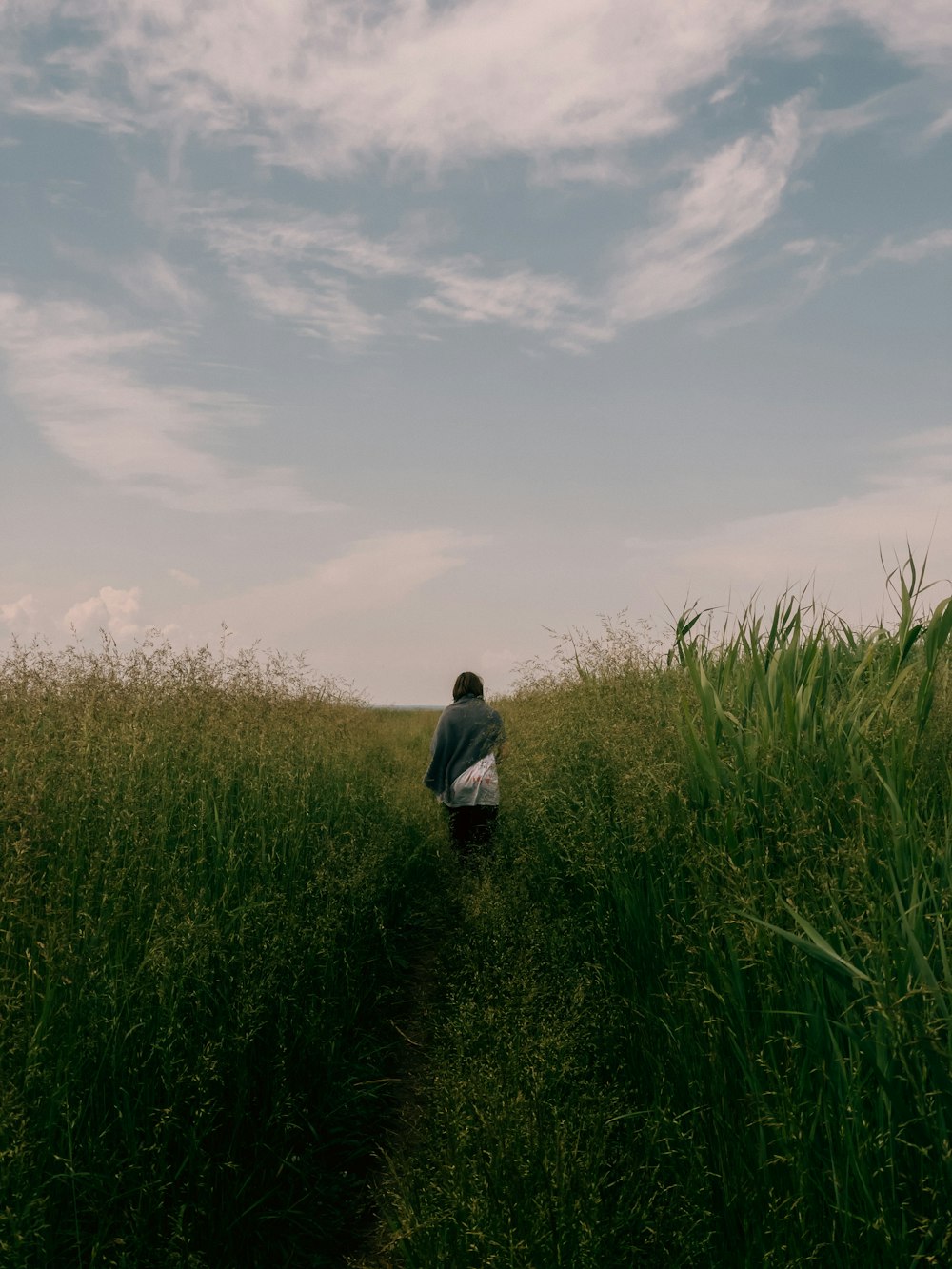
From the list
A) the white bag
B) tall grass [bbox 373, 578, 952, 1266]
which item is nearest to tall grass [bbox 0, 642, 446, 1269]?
tall grass [bbox 373, 578, 952, 1266]

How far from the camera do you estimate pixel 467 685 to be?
7863 millimetres

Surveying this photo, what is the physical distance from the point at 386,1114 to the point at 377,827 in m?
2.45

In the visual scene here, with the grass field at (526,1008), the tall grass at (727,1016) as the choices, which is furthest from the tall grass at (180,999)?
the tall grass at (727,1016)

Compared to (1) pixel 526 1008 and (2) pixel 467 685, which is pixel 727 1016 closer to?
(1) pixel 526 1008

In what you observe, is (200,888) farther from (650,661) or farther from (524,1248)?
(650,661)

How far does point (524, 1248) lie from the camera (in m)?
2.35

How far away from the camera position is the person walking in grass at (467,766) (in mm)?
7402

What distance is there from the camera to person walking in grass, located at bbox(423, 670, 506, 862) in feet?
24.3

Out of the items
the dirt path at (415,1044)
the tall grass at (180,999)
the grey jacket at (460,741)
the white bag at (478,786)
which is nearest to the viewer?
the tall grass at (180,999)

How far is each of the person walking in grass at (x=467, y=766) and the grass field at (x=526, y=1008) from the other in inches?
73.5

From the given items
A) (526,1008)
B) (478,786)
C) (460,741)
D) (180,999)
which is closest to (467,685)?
(460,741)

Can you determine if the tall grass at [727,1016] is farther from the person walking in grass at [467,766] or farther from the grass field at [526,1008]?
the person walking in grass at [467,766]

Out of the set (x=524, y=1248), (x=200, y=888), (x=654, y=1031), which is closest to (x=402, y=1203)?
(x=524, y=1248)

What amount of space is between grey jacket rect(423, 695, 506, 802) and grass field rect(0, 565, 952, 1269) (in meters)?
2.08
